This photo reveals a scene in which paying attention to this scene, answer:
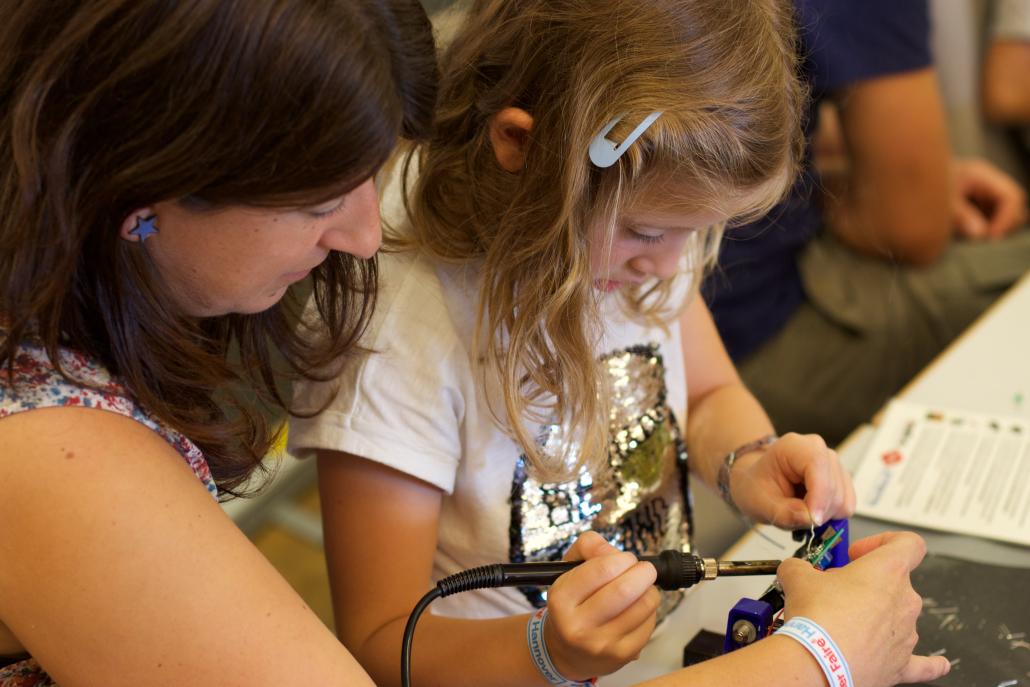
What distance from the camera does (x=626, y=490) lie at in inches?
37.3

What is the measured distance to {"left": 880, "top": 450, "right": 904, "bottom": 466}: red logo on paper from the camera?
3.46ft

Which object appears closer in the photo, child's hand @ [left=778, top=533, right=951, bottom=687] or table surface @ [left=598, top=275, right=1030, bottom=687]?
child's hand @ [left=778, top=533, right=951, bottom=687]

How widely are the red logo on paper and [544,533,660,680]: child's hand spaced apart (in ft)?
1.35

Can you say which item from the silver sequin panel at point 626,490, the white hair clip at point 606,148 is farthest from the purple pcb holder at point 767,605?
the white hair clip at point 606,148

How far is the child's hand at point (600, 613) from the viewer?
71cm

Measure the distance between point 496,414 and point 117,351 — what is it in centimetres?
31

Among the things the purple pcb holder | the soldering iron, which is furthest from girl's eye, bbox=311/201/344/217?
the purple pcb holder

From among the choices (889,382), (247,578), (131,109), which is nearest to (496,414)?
(247,578)

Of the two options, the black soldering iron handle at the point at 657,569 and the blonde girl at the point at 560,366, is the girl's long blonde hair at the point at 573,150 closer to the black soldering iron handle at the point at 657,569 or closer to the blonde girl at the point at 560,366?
the blonde girl at the point at 560,366

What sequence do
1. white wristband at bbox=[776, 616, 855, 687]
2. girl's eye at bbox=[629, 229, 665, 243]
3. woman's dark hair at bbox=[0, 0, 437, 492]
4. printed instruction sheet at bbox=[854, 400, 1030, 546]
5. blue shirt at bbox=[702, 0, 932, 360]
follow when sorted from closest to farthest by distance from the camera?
woman's dark hair at bbox=[0, 0, 437, 492], white wristband at bbox=[776, 616, 855, 687], girl's eye at bbox=[629, 229, 665, 243], printed instruction sheet at bbox=[854, 400, 1030, 546], blue shirt at bbox=[702, 0, 932, 360]

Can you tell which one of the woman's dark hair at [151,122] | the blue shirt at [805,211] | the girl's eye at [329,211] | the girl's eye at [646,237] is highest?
the woman's dark hair at [151,122]

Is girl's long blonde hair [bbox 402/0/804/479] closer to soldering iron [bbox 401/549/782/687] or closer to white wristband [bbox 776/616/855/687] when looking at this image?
soldering iron [bbox 401/549/782/687]

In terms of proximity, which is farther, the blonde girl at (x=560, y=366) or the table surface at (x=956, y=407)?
the table surface at (x=956, y=407)

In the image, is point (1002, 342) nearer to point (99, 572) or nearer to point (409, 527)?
point (409, 527)
